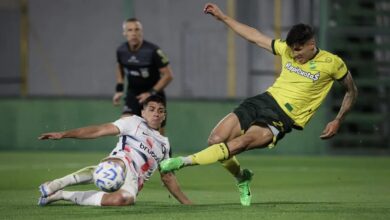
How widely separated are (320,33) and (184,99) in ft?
10.2

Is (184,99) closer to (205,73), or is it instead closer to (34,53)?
(205,73)

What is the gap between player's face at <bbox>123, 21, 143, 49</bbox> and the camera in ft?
49.3

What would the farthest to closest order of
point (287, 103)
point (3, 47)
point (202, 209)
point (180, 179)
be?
point (3, 47), point (180, 179), point (287, 103), point (202, 209)

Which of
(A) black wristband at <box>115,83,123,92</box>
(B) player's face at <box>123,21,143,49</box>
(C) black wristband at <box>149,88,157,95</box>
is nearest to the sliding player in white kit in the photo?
(C) black wristband at <box>149,88,157,95</box>

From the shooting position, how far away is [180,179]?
15961mm

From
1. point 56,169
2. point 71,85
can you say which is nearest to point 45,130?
point 71,85

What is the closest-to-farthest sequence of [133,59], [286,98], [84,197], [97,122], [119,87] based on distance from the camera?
[84,197] → [286,98] → [133,59] → [119,87] → [97,122]

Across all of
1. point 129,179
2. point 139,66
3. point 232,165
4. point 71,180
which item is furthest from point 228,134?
point 139,66

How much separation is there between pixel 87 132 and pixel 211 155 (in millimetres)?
1219

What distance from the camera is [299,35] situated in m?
10.8

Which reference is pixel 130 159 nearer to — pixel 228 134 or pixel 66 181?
pixel 66 181

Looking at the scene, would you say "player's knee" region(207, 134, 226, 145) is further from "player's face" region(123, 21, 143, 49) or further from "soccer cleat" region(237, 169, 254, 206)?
"player's face" region(123, 21, 143, 49)

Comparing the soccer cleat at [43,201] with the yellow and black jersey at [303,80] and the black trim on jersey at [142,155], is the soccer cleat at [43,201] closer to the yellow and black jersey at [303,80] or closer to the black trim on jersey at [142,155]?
the black trim on jersey at [142,155]

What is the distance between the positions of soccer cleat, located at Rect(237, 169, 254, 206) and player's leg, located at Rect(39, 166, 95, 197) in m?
1.62
